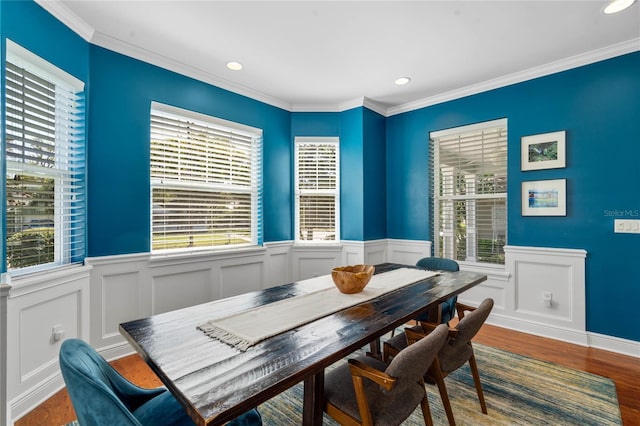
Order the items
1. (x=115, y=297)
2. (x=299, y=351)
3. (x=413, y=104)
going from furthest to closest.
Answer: (x=413, y=104) → (x=115, y=297) → (x=299, y=351)

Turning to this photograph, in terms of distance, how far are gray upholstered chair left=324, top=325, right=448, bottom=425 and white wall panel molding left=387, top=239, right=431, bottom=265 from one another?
2.71 meters

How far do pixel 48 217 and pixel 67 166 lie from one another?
434 mm

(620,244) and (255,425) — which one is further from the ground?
(620,244)

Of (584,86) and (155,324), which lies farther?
(584,86)

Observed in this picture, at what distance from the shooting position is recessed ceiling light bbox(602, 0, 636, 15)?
210 centimetres

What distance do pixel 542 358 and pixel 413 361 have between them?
223 cm

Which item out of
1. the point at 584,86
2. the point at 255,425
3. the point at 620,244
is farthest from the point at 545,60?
the point at 255,425

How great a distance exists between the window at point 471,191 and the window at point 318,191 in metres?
1.36

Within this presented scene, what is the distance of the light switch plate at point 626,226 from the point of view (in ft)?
8.72

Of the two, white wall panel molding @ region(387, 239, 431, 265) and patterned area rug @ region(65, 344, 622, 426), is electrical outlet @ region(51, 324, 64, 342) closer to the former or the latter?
patterned area rug @ region(65, 344, 622, 426)

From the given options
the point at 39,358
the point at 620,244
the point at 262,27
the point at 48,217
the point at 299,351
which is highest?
the point at 262,27

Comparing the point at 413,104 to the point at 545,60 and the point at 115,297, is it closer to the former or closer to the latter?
the point at 545,60

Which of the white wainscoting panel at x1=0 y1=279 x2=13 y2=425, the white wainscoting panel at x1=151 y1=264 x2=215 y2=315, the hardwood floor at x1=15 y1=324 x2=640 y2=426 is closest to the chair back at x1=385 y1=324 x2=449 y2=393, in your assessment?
the hardwood floor at x1=15 y1=324 x2=640 y2=426

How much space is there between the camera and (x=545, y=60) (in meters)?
2.97
